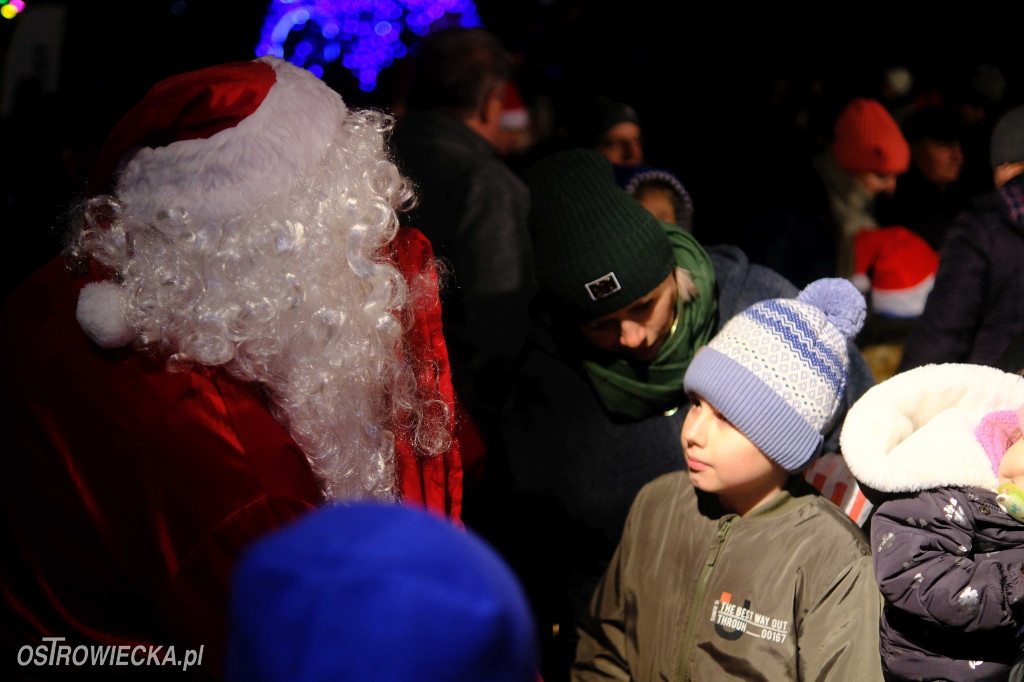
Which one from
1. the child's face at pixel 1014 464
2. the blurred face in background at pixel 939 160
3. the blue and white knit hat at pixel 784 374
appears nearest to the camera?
→ the child's face at pixel 1014 464

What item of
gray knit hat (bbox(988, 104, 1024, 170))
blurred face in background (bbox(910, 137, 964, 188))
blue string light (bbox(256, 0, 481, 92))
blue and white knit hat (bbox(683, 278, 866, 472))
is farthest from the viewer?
blue string light (bbox(256, 0, 481, 92))

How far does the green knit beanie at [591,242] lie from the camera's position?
1980 mm

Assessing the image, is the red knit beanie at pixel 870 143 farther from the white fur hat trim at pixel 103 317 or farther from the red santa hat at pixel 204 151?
the white fur hat trim at pixel 103 317

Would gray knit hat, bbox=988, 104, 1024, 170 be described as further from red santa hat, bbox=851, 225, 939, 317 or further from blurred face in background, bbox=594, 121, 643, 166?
blurred face in background, bbox=594, 121, 643, 166

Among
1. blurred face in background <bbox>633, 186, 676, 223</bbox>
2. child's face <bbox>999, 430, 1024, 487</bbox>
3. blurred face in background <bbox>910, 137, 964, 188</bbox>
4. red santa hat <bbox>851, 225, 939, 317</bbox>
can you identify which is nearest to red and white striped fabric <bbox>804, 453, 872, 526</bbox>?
child's face <bbox>999, 430, 1024, 487</bbox>

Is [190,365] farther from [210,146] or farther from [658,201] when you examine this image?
[658,201]

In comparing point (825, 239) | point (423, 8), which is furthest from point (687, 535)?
→ point (423, 8)

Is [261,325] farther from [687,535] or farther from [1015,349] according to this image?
[1015,349]

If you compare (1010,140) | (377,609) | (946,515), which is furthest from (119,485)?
(1010,140)

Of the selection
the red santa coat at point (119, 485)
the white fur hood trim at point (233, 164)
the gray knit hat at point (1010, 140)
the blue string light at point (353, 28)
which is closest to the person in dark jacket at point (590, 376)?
the white fur hood trim at point (233, 164)

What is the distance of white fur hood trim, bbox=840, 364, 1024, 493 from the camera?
1.40 m

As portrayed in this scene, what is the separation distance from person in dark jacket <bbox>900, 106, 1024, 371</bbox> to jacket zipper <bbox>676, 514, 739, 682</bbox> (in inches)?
56.8

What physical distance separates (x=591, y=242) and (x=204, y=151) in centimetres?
98

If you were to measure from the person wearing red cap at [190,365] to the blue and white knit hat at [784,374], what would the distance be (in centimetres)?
68
